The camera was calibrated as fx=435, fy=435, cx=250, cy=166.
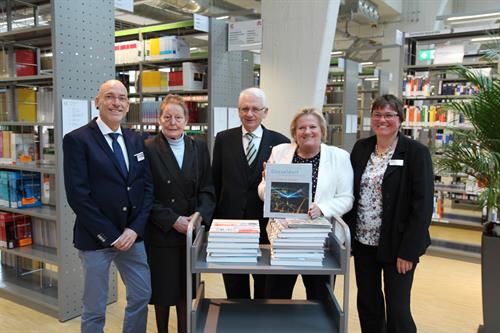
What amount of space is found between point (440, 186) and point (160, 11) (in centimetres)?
777

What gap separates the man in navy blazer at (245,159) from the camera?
2.60 m

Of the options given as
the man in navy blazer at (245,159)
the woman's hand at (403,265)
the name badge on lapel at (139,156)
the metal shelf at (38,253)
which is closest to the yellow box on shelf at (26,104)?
the metal shelf at (38,253)

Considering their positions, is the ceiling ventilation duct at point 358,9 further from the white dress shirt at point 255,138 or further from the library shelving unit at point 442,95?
the white dress shirt at point 255,138

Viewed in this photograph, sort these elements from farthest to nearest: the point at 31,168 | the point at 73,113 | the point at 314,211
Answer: the point at 31,168
the point at 73,113
the point at 314,211

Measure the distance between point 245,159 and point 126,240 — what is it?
2.75ft

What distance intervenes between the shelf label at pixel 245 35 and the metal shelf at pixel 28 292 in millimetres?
3374

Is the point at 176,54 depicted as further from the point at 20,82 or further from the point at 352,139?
the point at 352,139

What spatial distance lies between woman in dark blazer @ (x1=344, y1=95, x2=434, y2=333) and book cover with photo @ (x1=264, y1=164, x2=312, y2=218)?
62cm

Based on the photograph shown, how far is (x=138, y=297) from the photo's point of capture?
2.50 meters

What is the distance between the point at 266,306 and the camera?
2.25 metres

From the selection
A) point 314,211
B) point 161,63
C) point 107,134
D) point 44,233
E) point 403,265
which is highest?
point 161,63

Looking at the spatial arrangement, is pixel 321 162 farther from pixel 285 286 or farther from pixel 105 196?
pixel 105 196

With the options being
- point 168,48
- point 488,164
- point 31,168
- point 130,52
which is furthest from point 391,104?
point 130,52

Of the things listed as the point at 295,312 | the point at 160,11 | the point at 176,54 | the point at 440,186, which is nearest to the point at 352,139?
the point at 440,186
